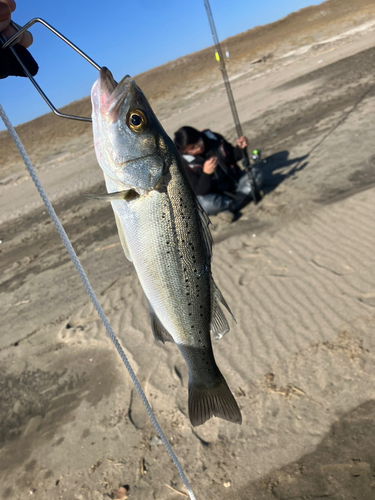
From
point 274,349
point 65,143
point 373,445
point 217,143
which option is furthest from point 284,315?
point 65,143

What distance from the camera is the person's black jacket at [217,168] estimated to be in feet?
25.6

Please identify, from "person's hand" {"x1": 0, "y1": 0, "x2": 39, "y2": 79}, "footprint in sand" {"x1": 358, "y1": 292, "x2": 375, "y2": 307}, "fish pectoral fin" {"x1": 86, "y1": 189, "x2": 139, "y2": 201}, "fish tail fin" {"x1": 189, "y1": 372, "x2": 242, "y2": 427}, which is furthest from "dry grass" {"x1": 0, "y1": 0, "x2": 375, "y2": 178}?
"fish tail fin" {"x1": 189, "y1": 372, "x2": 242, "y2": 427}

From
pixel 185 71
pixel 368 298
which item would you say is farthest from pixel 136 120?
pixel 185 71

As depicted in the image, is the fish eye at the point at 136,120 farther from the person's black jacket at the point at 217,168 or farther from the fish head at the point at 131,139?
the person's black jacket at the point at 217,168

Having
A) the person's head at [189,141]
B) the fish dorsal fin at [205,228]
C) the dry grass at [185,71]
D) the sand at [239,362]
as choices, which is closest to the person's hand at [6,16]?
the fish dorsal fin at [205,228]

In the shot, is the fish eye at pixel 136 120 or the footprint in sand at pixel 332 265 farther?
the footprint in sand at pixel 332 265

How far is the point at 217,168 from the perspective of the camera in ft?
27.6

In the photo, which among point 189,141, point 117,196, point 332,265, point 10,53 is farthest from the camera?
point 189,141

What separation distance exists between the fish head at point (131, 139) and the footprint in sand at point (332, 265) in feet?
13.5

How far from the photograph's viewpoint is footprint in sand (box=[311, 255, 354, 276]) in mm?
5287

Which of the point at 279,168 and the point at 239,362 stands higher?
the point at 279,168

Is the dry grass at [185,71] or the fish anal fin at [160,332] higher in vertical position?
the dry grass at [185,71]

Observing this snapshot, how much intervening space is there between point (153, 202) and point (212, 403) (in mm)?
1274

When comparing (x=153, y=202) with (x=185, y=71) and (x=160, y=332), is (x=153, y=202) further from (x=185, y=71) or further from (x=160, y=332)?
(x=185, y=71)
